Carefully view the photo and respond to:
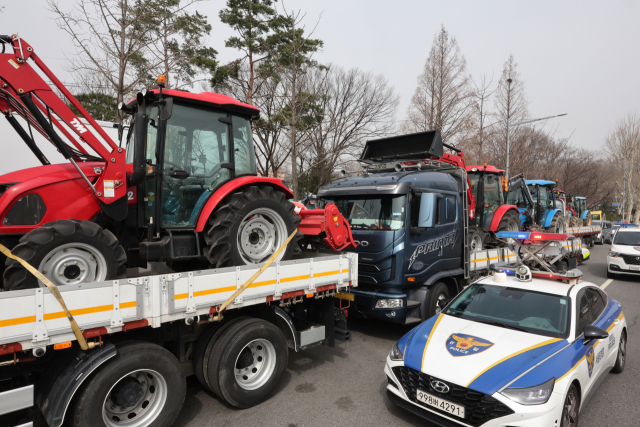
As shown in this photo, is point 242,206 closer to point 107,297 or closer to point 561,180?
point 107,297

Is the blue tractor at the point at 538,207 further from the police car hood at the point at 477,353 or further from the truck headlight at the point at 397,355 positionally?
the truck headlight at the point at 397,355

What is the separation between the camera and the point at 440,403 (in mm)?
3506

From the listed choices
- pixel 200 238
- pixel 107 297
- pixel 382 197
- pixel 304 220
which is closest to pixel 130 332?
pixel 107 297

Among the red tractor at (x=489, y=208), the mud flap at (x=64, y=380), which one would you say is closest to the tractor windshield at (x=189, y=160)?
the mud flap at (x=64, y=380)

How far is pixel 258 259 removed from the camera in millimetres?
4602

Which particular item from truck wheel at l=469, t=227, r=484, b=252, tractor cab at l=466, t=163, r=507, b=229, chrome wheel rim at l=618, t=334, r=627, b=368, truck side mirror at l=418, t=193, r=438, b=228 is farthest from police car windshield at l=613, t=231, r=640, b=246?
truck side mirror at l=418, t=193, r=438, b=228

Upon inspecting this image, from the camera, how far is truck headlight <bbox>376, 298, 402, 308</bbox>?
6.18 m

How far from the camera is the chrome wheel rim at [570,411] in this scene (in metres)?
3.45

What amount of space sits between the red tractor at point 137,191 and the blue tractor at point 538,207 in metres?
10.6

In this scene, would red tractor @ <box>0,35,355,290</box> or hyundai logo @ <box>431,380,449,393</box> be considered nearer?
red tractor @ <box>0,35,355,290</box>

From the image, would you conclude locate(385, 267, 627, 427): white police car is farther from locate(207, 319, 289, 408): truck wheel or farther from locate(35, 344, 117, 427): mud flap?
locate(35, 344, 117, 427): mud flap

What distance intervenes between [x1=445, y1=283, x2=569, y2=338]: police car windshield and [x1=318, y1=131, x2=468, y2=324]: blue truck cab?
1.39 meters

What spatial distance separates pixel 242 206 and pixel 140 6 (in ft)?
31.6

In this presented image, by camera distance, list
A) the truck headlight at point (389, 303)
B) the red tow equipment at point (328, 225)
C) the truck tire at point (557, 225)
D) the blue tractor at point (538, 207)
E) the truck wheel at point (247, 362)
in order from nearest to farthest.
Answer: the truck wheel at point (247, 362), the red tow equipment at point (328, 225), the truck headlight at point (389, 303), the blue tractor at point (538, 207), the truck tire at point (557, 225)
